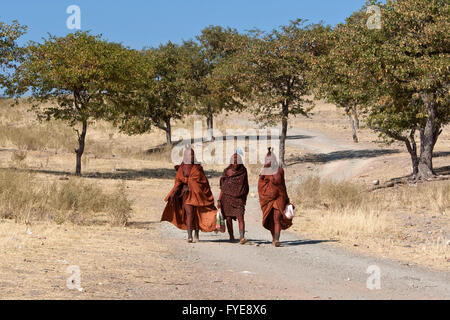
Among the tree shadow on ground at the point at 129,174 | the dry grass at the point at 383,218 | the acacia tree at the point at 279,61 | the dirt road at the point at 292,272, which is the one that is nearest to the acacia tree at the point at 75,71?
the tree shadow on ground at the point at 129,174

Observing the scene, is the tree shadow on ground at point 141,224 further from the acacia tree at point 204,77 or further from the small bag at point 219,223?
the acacia tree at point 204,77

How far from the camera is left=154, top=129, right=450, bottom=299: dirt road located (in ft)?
28.6

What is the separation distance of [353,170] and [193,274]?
2450 cm

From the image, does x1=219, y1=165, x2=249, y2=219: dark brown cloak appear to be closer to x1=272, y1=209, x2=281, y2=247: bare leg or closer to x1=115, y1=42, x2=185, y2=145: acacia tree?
x1=272, y1=209, x2=281, y2=247: bare leg

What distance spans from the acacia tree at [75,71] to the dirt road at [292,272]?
14.7 m

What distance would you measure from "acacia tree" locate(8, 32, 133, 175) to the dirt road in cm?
1470

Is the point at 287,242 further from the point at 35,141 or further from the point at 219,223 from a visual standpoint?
the point at 35,141

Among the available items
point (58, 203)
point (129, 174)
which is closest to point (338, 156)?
point (129, 174)

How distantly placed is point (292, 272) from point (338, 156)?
29.6 metres

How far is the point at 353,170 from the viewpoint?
3353cm

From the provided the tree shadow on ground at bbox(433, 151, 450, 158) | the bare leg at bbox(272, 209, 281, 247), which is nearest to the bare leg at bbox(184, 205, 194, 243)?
the bare leg at bbox(272, 209, 281, 247)

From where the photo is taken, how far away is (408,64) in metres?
23.0
